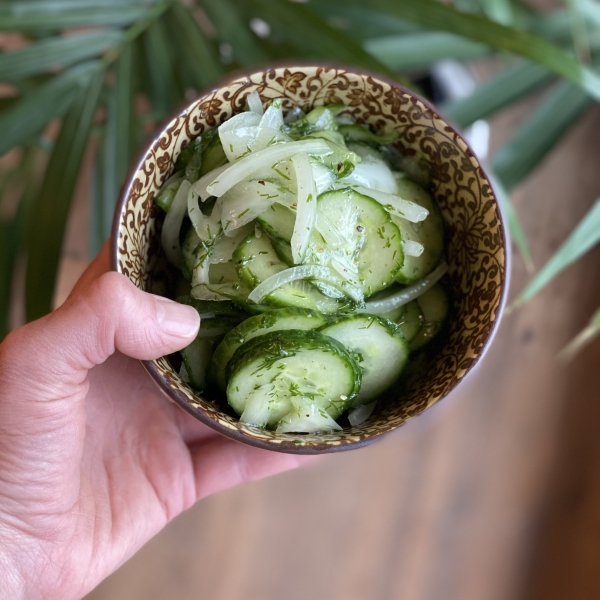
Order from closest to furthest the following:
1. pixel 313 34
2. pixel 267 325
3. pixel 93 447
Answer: pixel 267 325 < pixel 93 447 < pixel 313 34

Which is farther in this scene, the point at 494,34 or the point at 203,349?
the point at 494,34

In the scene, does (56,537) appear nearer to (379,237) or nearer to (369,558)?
(379,237)

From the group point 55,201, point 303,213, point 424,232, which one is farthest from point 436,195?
point 55,201

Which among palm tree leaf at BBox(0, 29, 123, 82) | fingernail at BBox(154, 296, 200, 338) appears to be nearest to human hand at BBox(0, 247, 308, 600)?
fingernail at BBox(154, 296, 200, 338)

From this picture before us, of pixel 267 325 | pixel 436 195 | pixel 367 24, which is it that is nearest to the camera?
pixel 267 325

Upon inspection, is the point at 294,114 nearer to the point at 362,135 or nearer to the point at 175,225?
the point at 362,135

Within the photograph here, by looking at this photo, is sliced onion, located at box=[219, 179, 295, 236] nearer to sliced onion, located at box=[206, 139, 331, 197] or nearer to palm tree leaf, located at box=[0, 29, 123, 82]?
sliced onion, located at box=[206, 139, 331, 197]

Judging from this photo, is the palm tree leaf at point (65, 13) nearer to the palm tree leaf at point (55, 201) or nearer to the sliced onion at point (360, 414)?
the palm tree leaf at point (55, 201)
